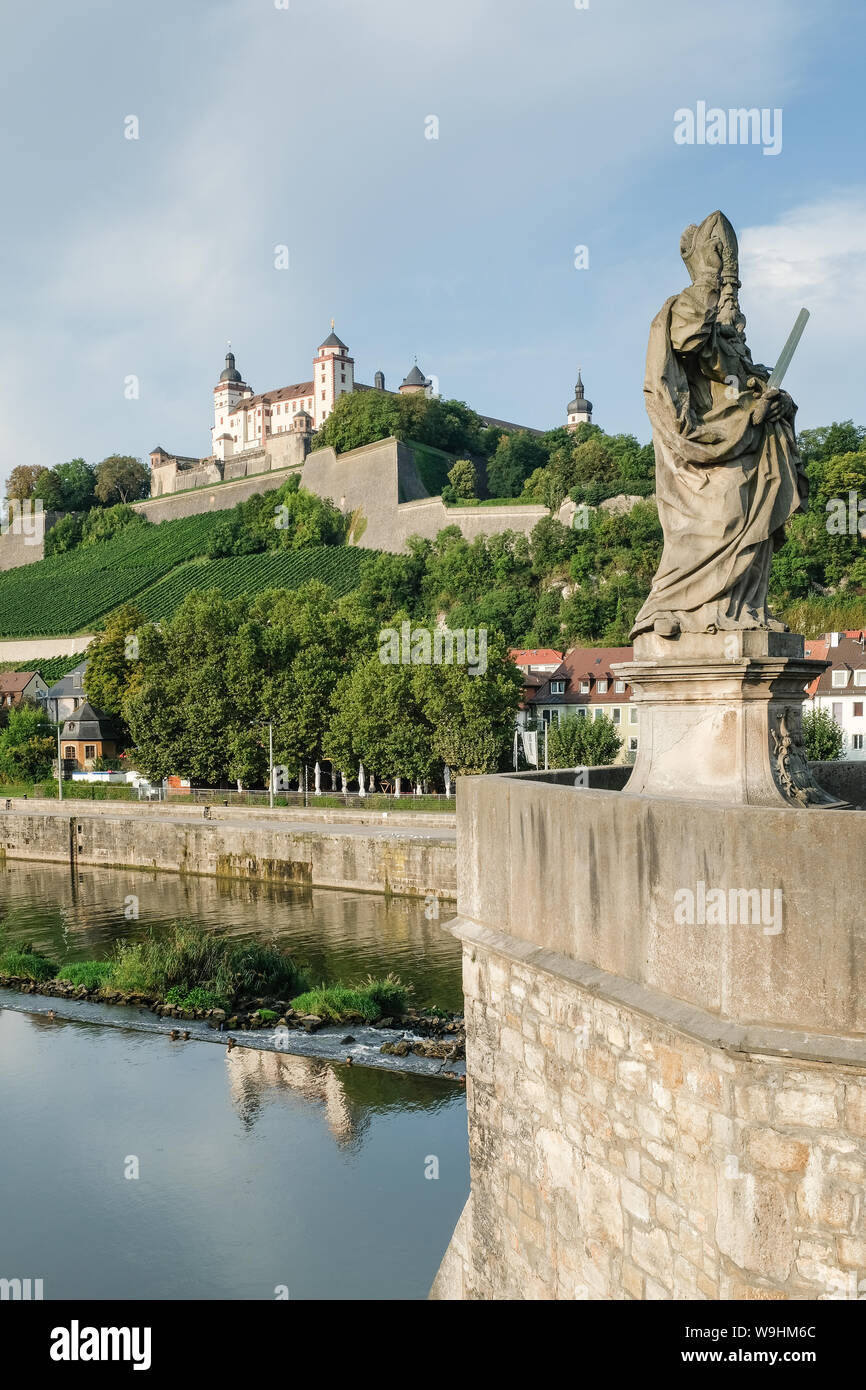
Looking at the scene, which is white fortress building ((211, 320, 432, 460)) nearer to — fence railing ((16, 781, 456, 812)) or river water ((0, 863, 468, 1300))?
fence railing ((16, 781, 456, 812))

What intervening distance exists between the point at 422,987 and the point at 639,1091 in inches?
771

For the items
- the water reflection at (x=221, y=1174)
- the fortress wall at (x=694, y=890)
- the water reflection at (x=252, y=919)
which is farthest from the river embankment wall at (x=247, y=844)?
the fortress wall at (x=694, y=890)

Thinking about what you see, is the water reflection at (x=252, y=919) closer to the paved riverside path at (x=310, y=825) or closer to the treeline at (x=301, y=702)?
the paved riverside path at (x=310, y=825)

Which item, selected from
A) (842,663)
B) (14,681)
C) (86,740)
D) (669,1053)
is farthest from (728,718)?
(14,681)

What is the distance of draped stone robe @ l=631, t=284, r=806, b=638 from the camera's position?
21.4 feet

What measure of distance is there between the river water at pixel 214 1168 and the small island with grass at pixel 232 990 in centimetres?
134

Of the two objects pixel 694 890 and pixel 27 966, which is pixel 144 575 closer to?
pixel 27 966

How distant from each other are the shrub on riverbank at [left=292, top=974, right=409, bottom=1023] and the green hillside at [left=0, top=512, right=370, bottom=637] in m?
61.3

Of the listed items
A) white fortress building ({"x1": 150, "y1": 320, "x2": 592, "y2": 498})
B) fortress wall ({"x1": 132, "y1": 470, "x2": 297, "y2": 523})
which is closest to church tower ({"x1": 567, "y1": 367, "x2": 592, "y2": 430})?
white fortress building ({"x1": 150, "y1": 320, "x2": 592, "y2": 498})

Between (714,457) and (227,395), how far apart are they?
142m

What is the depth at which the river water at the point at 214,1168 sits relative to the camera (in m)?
12.0

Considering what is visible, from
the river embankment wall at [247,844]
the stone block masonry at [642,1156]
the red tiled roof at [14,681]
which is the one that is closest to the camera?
the stone block masonry at [642,1156]

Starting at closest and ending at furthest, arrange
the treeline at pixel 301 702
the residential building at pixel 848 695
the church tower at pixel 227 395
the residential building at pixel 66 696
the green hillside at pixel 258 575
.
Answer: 1. the treeline at pixel 301 702
2. the residential building at pixel 848 695
3. the residential building at pixel 66 696
4. the green hillside at pixel 258 575
5. the church tower at pixel 227 395

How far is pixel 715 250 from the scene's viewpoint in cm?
677
